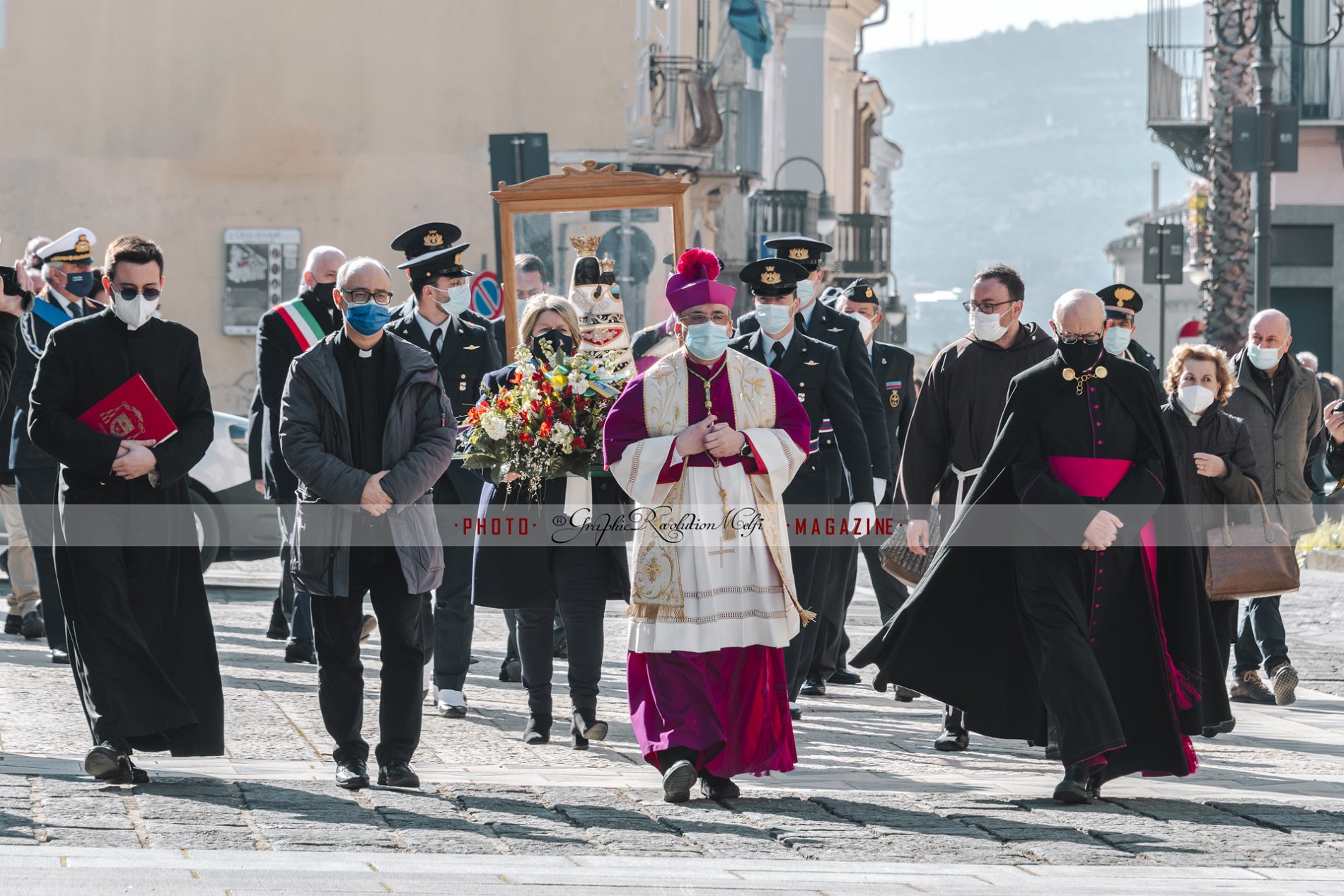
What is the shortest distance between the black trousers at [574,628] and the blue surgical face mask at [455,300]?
1507 mm

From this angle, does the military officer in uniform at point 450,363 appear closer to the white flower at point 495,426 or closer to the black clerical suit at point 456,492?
the black clerical suit at point 456,492

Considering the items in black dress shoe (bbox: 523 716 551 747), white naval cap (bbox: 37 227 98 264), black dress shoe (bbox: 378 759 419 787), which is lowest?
black dress shoe (bbox: 523 716 551 747)

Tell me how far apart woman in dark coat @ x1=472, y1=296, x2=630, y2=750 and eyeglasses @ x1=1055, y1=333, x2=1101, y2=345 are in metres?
2.00

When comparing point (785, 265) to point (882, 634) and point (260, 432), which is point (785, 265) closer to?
point (882, 634)

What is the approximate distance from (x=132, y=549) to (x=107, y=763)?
792mm

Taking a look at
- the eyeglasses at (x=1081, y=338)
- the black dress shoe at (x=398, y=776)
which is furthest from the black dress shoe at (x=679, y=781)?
the eyeglasses at (x=1081, y=338)

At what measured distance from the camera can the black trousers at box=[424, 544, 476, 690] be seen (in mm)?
9664

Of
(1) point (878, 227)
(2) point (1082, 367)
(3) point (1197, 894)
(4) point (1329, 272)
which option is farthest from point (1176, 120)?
(3) point (1197, 894)

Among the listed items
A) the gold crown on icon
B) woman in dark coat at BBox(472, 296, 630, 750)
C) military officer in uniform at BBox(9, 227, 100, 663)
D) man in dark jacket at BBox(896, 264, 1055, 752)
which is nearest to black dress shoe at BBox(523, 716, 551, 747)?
woman in dark coat at BBox(472, 296, 630, 750)

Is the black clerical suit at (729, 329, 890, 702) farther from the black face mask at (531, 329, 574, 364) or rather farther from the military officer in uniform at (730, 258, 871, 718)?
the black face mask at (531, 329, 574, 364)

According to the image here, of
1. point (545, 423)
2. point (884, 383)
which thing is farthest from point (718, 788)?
point (884, 383)

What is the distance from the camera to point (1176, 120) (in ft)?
106

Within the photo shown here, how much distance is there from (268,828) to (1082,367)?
3316mm

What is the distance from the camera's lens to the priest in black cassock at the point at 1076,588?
7.77 meters
